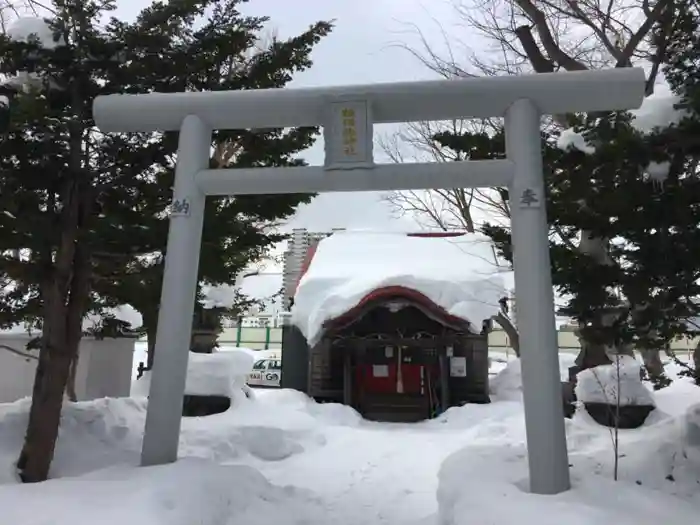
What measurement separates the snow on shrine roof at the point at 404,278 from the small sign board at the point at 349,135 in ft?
22.1

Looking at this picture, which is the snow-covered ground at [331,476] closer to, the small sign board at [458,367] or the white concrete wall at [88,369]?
the white concrete wall at [88,369]

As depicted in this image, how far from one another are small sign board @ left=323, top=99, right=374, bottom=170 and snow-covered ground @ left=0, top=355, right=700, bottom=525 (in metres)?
2.66

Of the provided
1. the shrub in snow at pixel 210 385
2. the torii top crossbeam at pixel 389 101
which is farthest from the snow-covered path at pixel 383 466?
the torii top crossbeam at pixel 389 101

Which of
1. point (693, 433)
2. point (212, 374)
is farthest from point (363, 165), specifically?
point (212, 374)

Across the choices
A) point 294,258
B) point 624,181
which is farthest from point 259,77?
point 294,258

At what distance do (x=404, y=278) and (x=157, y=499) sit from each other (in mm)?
9837

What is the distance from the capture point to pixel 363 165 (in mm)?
4738

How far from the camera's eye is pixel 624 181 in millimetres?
4707

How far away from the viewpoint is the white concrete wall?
9359 mm

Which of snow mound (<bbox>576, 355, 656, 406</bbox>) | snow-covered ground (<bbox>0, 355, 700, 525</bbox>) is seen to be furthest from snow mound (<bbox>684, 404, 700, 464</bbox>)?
snow mound (<bbox>576, 355, 656, 406</bbox>)

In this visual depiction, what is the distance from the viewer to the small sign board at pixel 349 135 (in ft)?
15.6

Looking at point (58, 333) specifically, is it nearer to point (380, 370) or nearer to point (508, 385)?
point (380, 370)

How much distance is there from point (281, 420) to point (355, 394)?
379cm

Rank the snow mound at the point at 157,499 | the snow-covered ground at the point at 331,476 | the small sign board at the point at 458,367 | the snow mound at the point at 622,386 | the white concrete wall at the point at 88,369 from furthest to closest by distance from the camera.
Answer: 1. the small sign board at the point at 458,367
2. the white concrete wall at the point at 88,369
3. the snow mound at the point at 622,386
4. the snow-covered ground at the point at 331,476
5. the snow mound at the point at 157,499
